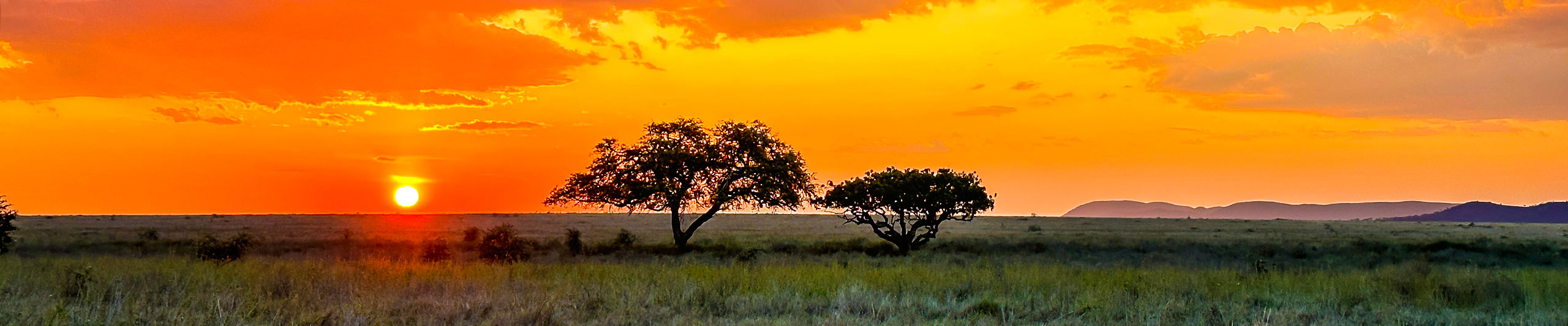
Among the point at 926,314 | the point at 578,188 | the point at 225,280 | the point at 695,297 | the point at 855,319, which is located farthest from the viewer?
the point at 578,188

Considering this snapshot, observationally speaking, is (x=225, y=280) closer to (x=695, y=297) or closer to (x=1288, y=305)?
(x=695, y=297)

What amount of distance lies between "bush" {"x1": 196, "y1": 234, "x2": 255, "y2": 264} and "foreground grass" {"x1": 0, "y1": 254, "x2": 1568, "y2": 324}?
31.8ft

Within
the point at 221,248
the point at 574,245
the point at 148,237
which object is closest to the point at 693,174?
the point at 574,245

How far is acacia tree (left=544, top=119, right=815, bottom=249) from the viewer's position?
38.7 metres

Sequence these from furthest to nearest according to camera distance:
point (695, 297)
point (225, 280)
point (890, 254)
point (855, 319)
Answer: point (890, 254) → point (225, 280) → point (695, 297) → point (855, 319)

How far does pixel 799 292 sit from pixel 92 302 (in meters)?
10.1

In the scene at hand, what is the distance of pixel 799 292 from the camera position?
1488 centimetres

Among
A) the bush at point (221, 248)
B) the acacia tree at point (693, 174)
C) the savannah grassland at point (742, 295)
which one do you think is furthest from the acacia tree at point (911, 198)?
the bush at point (221, 248)

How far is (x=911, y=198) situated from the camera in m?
36.9

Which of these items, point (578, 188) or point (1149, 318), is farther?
point (578, 188)

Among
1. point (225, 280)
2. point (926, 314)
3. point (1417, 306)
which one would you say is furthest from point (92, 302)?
point (1417, 306)

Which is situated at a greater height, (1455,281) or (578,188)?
(578,188)

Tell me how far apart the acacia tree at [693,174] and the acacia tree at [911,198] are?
285 cm

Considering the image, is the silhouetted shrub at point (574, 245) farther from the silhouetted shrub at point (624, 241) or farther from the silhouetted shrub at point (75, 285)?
the silhouetted shrub at point (75, 285)
